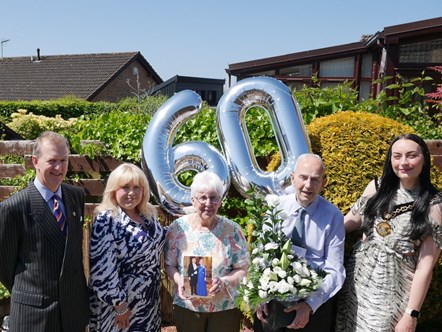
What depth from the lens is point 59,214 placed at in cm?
266

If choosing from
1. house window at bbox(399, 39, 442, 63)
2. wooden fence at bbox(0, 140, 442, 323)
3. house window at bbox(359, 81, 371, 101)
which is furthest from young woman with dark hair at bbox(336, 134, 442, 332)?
house window at bbox(359, 81, 371, 101)

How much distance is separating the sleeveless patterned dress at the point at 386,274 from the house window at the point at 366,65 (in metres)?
9.49

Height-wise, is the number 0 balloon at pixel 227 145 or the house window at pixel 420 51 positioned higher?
the house window at pixel 420 51

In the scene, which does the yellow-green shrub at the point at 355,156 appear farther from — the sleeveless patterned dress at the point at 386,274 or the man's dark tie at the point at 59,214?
the man's dark tie at the point at 59,214

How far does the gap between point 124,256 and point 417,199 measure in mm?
1766

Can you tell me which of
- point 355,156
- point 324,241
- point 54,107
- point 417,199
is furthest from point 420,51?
point 54,107

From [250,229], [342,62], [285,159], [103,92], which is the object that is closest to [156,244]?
[250,229]

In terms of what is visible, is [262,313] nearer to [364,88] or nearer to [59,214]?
[59,214]

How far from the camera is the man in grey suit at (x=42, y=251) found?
2.55m

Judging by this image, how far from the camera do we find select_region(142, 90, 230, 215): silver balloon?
3.79 meters

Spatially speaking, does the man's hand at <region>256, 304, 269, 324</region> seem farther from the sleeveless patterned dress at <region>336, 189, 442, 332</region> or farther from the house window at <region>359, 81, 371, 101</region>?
the house window at <region>359, 81, 371, 101</region>

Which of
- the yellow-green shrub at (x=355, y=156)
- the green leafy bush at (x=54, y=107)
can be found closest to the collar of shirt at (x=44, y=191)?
the yellow-green shrub at (x=355, y=156)

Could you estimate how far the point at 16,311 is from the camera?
261cm

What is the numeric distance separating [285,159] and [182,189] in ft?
2.96
